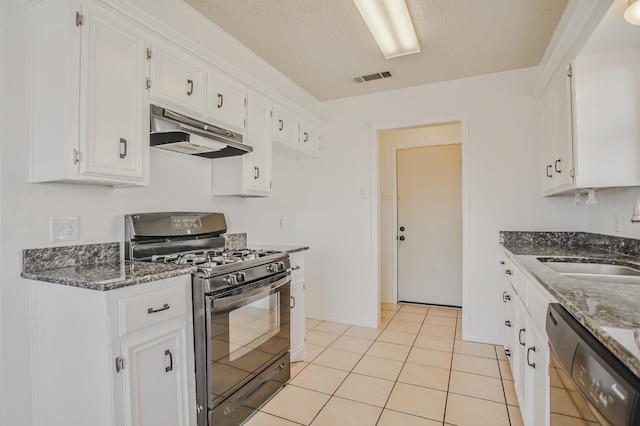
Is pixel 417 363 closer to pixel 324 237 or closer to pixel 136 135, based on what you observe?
pixel 324 237

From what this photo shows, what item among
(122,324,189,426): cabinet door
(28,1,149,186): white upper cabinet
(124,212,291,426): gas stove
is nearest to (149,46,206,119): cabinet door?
(28,1,149,186): white upper cabinet

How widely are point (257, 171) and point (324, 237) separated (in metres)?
1.42

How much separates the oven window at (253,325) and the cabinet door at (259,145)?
3.01ft

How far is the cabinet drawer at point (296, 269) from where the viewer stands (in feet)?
8.50

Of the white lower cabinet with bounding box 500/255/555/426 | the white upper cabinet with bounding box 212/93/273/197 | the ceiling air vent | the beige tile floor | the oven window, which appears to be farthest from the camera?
the ceiling air vent

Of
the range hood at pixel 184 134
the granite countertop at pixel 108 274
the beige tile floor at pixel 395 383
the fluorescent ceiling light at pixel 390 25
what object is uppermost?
the fluorescent ceiling light at pixel 390 25

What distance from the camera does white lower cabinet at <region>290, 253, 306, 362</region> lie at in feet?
8.46

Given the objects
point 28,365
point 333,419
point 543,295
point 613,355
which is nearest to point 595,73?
point 543,295

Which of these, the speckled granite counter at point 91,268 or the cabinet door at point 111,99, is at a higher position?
the cabinet door at point 111,99

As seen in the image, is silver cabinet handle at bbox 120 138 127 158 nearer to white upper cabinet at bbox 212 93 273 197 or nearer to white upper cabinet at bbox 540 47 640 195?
white upper cabinet at bbox 212 93 273 197

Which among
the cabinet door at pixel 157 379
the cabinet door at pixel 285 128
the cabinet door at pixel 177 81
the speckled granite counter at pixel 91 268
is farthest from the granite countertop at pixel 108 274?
the cabinet door at pixel 285 128

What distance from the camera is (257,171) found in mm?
2670

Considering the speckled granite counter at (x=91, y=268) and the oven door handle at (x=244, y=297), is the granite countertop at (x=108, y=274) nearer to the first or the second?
the speckled granite counter at (x=91, y=268)

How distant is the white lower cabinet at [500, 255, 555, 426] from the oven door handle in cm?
139
